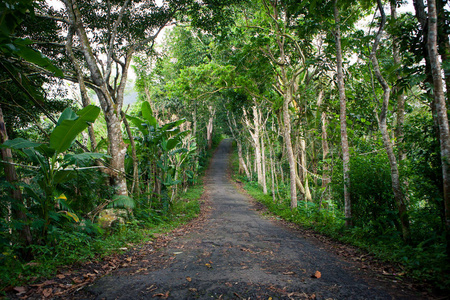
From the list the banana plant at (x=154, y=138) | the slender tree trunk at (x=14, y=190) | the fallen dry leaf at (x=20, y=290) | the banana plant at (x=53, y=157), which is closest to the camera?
the fallen dry leaf at (x=20, y=290)

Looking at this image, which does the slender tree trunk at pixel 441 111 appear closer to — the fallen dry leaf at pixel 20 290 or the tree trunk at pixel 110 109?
the fallen dry leaf at pixel 20 290

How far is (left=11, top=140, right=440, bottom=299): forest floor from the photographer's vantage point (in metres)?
2.85

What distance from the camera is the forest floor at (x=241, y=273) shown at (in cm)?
285

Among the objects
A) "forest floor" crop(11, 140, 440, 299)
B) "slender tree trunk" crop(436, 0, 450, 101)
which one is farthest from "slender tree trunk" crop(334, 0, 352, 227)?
"slender tree trunk" crop(436, 0, 450, 101)

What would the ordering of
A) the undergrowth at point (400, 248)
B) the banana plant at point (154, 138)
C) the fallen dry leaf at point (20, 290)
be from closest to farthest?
the fallen dry leaf at point (20, 290), the undergrowth at point (400, 248), the banana plant at point (154, 138)

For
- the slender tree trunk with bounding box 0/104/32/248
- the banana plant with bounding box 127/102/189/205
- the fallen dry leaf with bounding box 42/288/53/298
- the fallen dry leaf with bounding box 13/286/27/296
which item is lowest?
the fallen dry leaf with bounding box 42/288/53/298

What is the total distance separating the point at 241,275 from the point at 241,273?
0.27 ft

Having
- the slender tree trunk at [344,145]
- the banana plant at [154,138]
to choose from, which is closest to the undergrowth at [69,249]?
the banana plant at [154,138]

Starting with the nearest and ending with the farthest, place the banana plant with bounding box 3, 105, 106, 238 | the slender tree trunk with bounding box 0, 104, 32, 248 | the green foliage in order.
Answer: the slender tree trunk with bounding box 0, 104, 32, 248
the banana plant with bounding box 3, 105, 106, 238
the green foliage

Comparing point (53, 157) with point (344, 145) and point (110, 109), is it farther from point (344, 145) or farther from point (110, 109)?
point (344, 145)

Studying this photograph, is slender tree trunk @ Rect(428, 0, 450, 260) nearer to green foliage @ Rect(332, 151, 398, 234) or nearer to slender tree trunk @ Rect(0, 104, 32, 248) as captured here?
green foliage @ Rect(332, 151, 398, 234)

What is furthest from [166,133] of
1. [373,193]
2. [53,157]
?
[373,193]

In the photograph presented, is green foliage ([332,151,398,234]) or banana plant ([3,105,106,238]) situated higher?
banana plant ([3,105,106,238])

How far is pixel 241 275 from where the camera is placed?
10.9 ft
